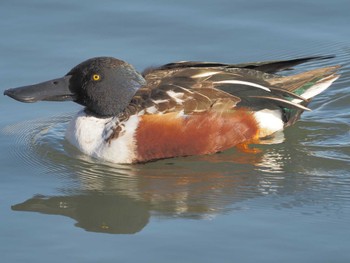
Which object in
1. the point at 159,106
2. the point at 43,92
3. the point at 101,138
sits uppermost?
the point at 43,92

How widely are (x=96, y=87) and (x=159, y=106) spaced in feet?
2.09

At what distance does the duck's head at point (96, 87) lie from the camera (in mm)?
9328

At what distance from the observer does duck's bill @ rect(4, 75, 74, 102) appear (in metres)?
9.31

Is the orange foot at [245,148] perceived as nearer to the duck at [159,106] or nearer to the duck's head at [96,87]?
the duck at [159,106]

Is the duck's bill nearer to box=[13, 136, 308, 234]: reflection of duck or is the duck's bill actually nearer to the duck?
the duck

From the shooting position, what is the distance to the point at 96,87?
30.7 ft

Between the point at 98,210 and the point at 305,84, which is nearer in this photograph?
the point at 98,210

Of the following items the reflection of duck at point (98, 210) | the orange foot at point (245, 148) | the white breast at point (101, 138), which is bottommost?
the reflection of duck at point (98, 210)

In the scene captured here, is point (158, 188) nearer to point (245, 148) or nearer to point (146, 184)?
point (146, 184)

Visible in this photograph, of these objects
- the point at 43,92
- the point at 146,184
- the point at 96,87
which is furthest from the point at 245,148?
the point at 43,92

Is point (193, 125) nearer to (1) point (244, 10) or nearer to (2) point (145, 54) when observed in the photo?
(2) point (145, 54)

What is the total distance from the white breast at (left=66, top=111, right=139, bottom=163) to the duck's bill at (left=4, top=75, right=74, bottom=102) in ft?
1.08

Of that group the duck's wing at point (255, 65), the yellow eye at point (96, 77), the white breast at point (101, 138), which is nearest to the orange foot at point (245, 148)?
the duck's wing at point (255, 65)

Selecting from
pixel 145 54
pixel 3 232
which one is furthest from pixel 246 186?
pixel 145 54
